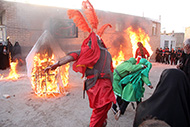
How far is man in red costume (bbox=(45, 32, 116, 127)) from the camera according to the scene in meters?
2.25

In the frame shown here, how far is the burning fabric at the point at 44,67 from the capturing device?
14.8 ft

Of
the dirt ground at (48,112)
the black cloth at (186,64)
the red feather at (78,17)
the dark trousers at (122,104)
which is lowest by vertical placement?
the dirt ground at (48,112)

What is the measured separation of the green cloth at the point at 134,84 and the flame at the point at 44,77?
228cm

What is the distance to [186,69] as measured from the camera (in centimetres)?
324

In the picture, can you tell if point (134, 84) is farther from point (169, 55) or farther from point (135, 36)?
point (169, 55)

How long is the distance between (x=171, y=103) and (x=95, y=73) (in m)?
1.20

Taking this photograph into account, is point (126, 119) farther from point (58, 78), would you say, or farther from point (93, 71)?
point (58, 78)

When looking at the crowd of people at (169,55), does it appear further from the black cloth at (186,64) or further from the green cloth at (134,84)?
the green cloth at (134,84)

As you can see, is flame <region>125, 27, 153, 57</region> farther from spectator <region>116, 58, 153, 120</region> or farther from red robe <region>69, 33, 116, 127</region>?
red robe <region>69, 33, 116, 127</region>

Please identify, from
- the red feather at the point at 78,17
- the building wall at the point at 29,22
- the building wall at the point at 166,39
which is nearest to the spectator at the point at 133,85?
the red feather at the point at 78,17

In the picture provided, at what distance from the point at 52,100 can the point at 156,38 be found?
60.8 feet

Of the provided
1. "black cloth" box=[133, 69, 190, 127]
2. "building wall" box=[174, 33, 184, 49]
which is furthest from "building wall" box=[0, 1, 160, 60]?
"building wall" box=[174, 33, 184, 49]

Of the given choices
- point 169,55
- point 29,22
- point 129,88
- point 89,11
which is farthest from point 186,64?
point 169,55

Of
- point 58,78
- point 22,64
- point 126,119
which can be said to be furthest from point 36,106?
point 22,64
